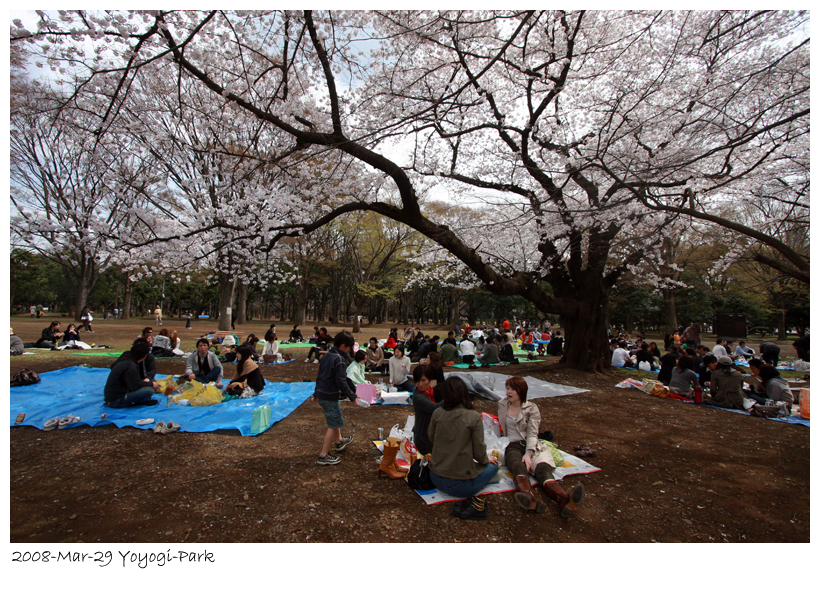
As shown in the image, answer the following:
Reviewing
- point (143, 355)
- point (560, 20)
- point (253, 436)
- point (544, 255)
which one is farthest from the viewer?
point (544, 255)

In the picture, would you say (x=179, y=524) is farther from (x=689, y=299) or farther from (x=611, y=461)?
(x=689, y=299)

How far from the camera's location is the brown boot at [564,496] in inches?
115

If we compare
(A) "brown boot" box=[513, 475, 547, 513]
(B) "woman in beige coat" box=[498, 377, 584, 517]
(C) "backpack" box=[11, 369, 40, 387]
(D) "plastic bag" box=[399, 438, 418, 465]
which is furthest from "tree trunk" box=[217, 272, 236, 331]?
(A) "brown boot" box=[513, 475, 547, 513]

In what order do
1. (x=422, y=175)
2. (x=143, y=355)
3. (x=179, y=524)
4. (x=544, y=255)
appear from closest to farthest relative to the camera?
(x=179, y=524)
(x=143, y=355)
(x=422, y=175)
(x=544, y=255)

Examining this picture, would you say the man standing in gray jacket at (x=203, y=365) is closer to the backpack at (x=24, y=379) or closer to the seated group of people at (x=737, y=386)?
the backpack at (x=24, y=379)

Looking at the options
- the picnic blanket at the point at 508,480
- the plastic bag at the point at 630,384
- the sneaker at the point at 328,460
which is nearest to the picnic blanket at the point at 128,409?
the sneaker at the point at 328,460

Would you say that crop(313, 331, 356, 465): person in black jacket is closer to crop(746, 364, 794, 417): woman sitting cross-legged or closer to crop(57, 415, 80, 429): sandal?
crop(57, 415, 80, 429): sandal

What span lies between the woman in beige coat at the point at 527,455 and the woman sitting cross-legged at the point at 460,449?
341 millimetres

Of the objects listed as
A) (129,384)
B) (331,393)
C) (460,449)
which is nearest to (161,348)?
(129,384)

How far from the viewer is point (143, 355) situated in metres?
5.57

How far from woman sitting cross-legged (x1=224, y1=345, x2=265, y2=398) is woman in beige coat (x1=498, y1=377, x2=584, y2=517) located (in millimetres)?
4392

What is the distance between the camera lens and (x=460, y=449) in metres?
3.00

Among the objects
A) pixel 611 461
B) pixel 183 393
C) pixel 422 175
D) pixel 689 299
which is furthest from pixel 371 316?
pixel 611 461

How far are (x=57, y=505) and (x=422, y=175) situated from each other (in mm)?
8246
